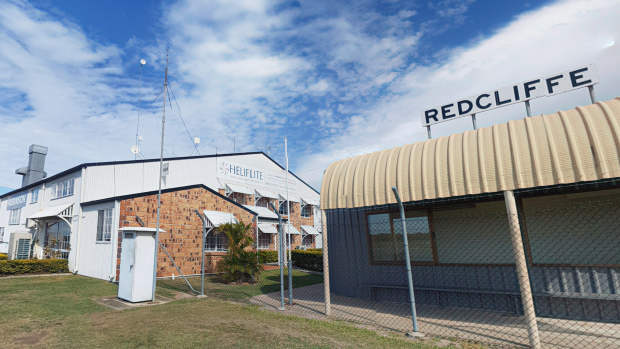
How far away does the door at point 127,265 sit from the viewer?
923cm

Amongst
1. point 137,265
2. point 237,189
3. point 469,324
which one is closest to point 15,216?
point 237,189

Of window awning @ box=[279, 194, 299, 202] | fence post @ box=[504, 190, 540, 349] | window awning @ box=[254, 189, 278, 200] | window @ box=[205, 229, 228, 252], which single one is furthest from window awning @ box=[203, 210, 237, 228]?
fence post @ box=[504, 190, 540, 349]

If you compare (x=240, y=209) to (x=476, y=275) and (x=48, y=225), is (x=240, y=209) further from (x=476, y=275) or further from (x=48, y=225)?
(x=476, y=275)

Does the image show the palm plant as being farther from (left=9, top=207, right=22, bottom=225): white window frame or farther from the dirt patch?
(left=9, top=207, right=22, bottom=225): white window frame

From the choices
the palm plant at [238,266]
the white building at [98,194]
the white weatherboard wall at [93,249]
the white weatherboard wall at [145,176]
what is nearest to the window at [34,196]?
the white building at [98,194]

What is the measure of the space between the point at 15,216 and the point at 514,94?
114 feet

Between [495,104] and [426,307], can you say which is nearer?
[426,307]

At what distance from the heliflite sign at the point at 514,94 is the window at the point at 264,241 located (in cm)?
1550

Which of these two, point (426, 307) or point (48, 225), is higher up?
point (48, 225)

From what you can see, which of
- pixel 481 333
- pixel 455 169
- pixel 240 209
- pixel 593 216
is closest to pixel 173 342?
pixel 481 333

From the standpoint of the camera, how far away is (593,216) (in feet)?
22.1

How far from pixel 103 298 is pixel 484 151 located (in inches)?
443

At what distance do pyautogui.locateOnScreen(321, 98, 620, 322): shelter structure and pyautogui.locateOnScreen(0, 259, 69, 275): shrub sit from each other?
15377 mm

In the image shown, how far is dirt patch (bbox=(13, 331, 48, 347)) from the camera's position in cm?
556
